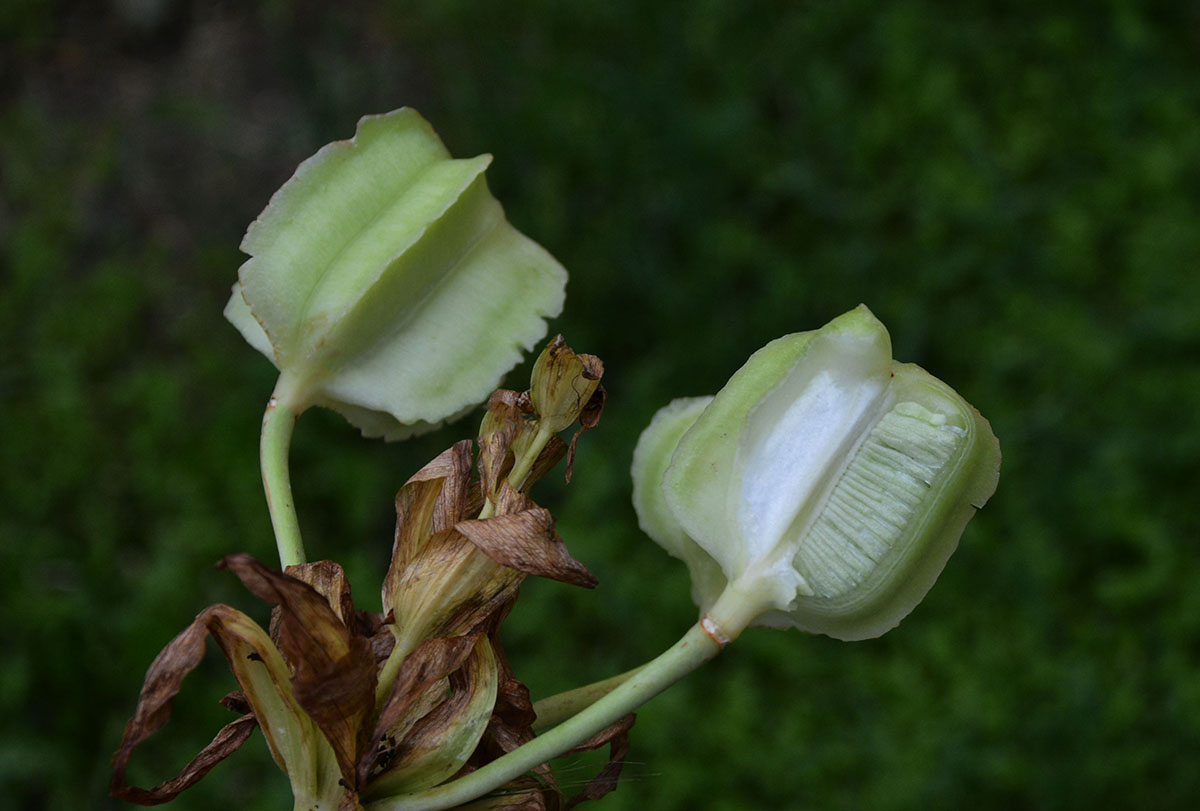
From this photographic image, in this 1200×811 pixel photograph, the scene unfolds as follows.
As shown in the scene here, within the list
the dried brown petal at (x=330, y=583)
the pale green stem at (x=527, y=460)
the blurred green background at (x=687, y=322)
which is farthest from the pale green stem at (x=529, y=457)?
the blurred green background at (x=687, y=322)

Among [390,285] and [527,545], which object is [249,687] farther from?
[390,285]

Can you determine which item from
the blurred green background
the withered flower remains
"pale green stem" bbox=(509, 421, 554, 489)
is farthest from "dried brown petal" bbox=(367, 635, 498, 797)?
the blurred green background

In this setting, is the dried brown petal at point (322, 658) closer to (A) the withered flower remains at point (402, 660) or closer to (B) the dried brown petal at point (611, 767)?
(A) the withered flower remains at point (402, 660)

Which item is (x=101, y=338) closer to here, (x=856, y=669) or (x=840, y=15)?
(x=856, y=669)

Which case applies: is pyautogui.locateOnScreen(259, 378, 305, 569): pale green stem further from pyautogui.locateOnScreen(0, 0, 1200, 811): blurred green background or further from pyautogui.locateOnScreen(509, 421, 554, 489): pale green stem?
pyautogui.locateOnScreen(0, 0, 1200, 811): blurred green background

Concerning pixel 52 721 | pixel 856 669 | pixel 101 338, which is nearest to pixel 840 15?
pixel 856 669

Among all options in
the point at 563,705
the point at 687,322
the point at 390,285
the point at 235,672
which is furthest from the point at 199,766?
the point at 687,322
